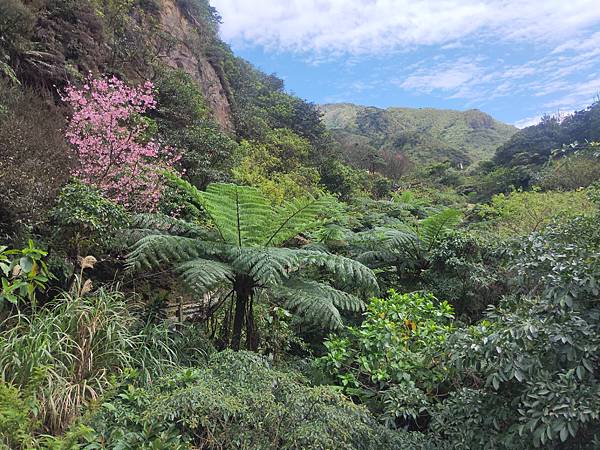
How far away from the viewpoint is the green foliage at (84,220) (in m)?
3.31

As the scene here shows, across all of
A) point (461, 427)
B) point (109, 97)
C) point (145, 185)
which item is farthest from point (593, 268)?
point (109, 97)

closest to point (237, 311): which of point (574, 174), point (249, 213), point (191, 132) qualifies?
point (249, 213)

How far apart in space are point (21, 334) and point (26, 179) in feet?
4.45

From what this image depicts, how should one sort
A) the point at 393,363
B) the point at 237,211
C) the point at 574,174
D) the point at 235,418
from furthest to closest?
the point at 574,174 < the point at 237,211 < the point at 393,363 < the point at 235,418

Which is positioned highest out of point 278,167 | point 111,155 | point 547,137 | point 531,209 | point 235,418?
point 547,137

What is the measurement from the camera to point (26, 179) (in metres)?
3.36

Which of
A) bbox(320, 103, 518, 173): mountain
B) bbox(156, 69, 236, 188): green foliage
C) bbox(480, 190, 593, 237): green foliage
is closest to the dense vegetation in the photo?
bbox(480, 190, 593, 237): green foliage

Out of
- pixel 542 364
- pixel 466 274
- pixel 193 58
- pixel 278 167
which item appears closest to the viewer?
pixel 542 364

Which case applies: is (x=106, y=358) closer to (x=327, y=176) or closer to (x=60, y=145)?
(x=60, y=145)

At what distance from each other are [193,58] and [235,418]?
1433 centimetres

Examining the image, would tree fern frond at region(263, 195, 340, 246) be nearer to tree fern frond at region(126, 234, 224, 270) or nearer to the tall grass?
tree fern frond at region(126, 234, 224, 270)

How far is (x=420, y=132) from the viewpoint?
39.3 meters

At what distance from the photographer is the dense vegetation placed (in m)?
1.83

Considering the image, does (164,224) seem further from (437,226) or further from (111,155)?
(437,226)
